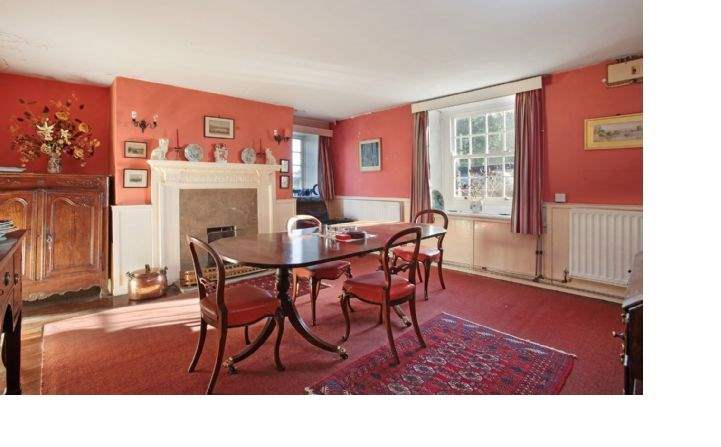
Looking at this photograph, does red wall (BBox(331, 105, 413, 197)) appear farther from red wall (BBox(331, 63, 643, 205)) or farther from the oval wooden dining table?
the oval wooden dining table

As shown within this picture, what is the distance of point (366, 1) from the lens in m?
2.20

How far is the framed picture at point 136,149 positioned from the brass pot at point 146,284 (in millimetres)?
1202

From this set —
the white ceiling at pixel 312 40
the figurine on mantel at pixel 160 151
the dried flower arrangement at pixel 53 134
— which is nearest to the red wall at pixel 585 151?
the white ceiling at pixel 312 40

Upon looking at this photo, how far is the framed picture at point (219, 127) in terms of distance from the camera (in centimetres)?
422

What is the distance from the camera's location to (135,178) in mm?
3744

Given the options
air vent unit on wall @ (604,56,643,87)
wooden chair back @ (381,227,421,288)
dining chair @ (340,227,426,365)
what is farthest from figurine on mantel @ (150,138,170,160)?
air vent unit on wall @ (604,56,643,87)

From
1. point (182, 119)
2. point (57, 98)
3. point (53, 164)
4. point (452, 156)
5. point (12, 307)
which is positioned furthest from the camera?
point (452, 156)

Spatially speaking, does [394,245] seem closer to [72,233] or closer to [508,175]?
[508,175]

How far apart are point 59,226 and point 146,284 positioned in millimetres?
933

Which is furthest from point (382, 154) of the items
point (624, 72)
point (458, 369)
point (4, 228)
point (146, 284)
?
point (4, 228)

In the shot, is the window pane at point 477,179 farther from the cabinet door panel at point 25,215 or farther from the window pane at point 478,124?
the cabinet door panel at point 25,215
